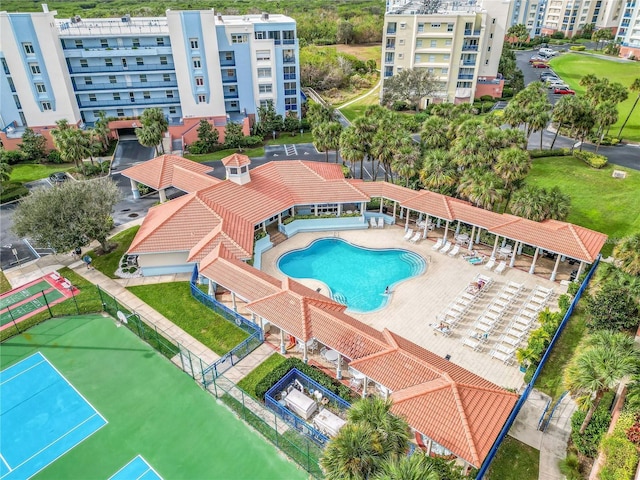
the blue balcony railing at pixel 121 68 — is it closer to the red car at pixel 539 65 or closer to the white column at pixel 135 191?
the white column at pixel 135 191

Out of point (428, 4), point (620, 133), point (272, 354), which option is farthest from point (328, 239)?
point (428, 4)

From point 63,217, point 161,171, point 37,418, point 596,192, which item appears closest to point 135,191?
A: point 161,171

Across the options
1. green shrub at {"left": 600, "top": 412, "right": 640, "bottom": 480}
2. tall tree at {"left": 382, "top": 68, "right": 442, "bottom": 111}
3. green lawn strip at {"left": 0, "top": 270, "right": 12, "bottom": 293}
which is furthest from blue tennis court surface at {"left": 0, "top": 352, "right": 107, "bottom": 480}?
tall tree at {"left": 382, "top": 68, "right": 442, "bottom": 111}

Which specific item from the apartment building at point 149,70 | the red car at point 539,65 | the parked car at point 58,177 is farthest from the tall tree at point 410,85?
the parked car at point 58,177

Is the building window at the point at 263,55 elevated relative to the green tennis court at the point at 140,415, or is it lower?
elevated

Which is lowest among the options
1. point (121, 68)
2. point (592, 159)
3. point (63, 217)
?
point (592, 159)

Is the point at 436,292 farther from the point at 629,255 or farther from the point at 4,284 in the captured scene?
the point at 4,284
